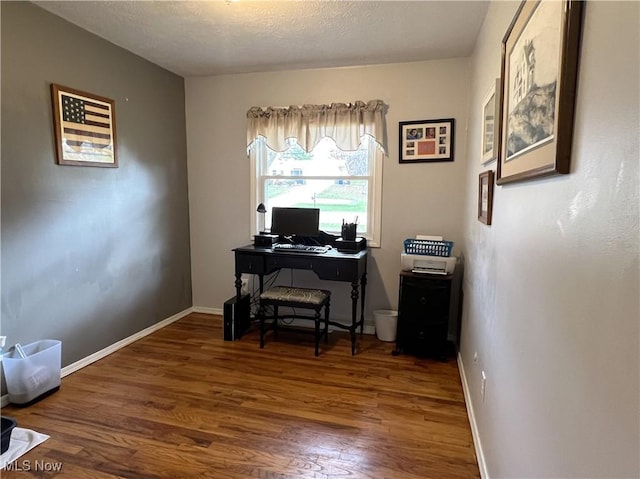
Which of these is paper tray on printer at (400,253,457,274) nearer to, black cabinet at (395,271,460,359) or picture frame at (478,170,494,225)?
black cabinet at (395,271,460,359)

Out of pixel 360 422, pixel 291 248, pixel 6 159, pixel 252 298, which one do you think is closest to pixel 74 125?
pixel 6 159

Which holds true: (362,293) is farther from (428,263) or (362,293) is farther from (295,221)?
(295,221)

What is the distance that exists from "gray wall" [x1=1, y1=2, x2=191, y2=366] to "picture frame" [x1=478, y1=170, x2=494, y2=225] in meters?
2.64

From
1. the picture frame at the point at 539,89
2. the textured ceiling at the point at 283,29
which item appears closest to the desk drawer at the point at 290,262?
the textured ceiling at the point at 283,29

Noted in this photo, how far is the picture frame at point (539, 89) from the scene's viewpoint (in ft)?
2.82

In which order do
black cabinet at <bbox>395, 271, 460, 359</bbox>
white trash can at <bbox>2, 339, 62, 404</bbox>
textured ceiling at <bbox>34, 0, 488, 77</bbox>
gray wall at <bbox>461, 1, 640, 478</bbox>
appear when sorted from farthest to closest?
black cabinet at <bbox>395, 271, 460, 359</bbox>
textured ceiling at <bbox>34, 0, 488, 77</bbox>
white trash can at <bbox>2, 339, 62, 404</bbox>
gray wall at <bbox>461, 1, 640, 478</bbox>

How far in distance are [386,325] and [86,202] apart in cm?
253

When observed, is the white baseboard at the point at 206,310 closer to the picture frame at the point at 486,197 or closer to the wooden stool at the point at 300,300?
the wooden stool at the point at 300,300

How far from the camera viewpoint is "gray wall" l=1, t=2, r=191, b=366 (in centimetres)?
226

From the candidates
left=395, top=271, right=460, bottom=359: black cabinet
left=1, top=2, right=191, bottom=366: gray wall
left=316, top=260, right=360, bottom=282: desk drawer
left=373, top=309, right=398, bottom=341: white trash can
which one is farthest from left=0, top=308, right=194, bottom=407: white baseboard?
left=395, top=271, right=460, bottom=359: black cabinet

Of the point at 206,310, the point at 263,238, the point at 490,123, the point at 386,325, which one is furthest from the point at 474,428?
the point at 206,310

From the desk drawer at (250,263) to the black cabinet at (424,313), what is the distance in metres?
1.15

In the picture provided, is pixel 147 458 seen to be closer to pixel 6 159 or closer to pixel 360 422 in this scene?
pixel 360 422

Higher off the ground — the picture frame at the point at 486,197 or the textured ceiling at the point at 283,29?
Answer: the textured ceiling at the point at 283,29
